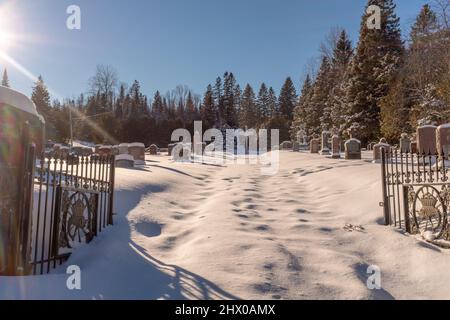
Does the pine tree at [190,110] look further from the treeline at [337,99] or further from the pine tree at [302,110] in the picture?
the pine tree at [302,110]

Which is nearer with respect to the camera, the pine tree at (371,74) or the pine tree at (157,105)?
the pine tree at (371,74)

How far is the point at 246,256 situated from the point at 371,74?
35700mm

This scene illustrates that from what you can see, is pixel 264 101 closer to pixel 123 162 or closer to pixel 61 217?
pixel 123 162

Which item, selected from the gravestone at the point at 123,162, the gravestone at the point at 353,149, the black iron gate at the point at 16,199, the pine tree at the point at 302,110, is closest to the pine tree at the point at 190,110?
the pine tree at the point at 302,110

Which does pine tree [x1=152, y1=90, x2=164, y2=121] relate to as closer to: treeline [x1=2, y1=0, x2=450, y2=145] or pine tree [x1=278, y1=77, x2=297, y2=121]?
treeline [x1=2, y1=0, x2=450, y2=145]

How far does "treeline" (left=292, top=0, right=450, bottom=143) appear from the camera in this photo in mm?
18703

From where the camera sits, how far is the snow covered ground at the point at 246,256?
4676 mm

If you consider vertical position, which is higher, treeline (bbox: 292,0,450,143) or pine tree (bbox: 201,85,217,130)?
pine tree (bbox: 201,85,217,130)

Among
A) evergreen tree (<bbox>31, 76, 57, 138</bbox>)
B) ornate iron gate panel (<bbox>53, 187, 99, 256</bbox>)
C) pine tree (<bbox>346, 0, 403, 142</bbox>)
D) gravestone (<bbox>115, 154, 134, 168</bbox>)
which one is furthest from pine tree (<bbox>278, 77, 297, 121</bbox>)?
ornate iron gate panel (<bbox>53, 187, 99, 256</bbox>)

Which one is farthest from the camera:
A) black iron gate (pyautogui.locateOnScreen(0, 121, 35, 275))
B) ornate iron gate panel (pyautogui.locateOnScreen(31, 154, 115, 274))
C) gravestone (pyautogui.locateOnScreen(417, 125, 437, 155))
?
gravestone (pyautogui.locateOnScreen(417, 125, 437, 155))

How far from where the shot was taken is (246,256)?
5859mm

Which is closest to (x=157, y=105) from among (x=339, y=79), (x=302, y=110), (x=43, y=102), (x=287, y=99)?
(x=287, y=99)

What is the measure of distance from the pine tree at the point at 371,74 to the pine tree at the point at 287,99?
40.8m
